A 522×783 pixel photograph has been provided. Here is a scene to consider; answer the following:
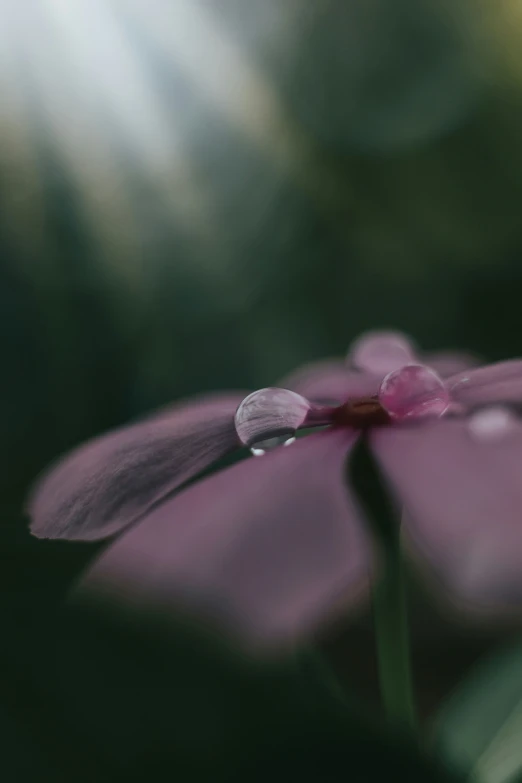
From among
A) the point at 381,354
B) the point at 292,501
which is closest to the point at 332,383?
the point at 381,354

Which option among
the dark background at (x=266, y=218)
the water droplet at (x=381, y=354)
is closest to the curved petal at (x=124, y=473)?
the water droplet at (x=381, y=354)

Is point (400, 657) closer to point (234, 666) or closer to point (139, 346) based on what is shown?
point (234, 666)

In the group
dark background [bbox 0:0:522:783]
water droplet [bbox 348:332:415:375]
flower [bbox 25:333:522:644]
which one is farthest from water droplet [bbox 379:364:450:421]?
dark background [bbox 0:0:522:783]

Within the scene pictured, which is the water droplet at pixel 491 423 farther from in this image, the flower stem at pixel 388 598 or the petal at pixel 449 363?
the petal at pixel 449 363

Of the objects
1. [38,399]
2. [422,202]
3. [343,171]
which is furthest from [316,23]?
[38,399]

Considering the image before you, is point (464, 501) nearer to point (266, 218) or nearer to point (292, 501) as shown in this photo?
point (292, 501)

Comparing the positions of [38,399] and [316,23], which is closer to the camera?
[38,399]

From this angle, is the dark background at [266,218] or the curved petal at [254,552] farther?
the dark background at [266,218]
